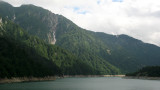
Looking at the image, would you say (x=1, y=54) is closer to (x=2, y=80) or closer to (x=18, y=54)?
(x=18, y=54)

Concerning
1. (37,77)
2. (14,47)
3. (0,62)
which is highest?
(14,47)

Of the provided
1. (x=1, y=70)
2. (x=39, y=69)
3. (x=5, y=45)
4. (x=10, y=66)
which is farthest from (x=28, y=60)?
(x=1, y=70)

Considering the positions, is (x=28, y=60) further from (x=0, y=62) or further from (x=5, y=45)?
(x=0, y=62)

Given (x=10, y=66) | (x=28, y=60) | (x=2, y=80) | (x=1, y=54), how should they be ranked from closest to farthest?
(x=2, y=80) < (x=10, y=66) < (x=1, y=54) < (x=28, y=60)

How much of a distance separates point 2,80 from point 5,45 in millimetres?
44042

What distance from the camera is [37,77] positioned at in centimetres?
16475

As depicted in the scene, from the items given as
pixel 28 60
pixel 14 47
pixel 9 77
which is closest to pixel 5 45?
pixel 14 47

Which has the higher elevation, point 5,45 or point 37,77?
point 5,45

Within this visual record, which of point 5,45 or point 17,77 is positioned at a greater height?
point 5,45

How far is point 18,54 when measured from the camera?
165125 millimetres

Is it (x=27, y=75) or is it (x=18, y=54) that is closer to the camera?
(x=27, y=75)

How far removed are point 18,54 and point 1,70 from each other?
1697 inches

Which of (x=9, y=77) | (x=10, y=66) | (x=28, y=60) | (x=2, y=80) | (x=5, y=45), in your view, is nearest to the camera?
(x=2, y=80)

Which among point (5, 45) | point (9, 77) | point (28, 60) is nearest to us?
point (9, 77)
